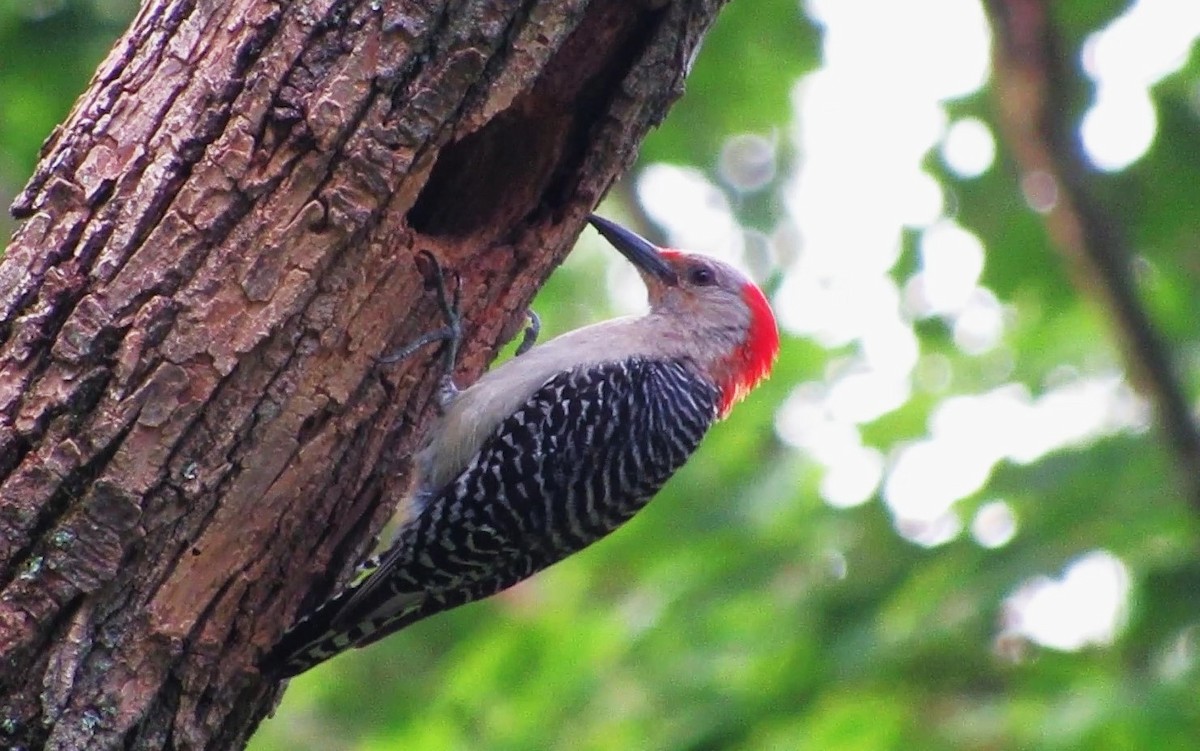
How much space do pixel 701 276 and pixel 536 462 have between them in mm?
1672

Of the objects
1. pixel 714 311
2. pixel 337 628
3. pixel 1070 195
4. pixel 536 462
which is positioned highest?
pixel 1070 195

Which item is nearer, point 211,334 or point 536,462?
point 211,334

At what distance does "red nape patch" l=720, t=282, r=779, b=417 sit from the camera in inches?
264

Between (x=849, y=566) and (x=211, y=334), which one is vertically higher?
(x=849, y=566)

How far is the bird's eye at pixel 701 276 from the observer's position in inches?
271

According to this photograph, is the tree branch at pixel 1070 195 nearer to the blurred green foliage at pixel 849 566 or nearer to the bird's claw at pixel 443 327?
the blurred green foliage at pixel 849 566

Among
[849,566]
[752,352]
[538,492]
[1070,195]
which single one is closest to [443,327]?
[538,492]

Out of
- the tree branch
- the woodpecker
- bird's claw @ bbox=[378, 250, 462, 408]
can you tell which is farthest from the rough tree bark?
the tree branch

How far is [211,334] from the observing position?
3.93 metres

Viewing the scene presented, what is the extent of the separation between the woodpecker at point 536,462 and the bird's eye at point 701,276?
1.36ft

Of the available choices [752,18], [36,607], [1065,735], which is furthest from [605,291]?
[36,607]

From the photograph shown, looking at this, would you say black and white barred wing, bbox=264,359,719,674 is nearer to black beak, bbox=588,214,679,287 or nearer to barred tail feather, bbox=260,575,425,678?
barred tail feather, bbox=260,575,425,678

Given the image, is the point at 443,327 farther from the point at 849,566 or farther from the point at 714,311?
the point at 849,566

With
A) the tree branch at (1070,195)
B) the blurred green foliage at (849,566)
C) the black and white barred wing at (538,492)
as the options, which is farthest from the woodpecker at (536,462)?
the tree branch at (1070,195)
